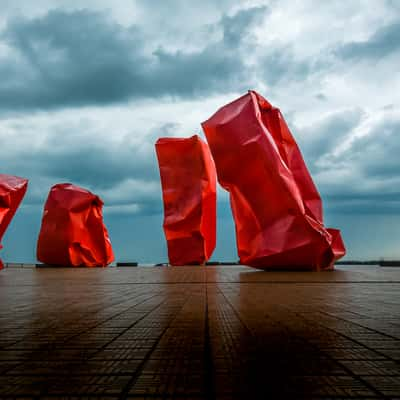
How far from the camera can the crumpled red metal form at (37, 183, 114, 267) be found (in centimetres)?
1841

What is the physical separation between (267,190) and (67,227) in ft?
40.0

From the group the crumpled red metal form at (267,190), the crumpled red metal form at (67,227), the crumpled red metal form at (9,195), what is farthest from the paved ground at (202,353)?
the crumpled red metal form at (67,227)

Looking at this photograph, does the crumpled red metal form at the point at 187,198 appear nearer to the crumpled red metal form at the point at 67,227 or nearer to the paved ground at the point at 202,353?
the crumpled red metal form at the point at 67,227

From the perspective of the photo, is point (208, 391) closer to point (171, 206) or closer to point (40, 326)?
point (40, 326)

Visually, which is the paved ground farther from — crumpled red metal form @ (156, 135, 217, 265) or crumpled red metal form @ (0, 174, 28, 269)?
crumpled red metal form @ (156, 135, 217, 265)

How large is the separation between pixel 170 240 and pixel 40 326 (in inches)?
668

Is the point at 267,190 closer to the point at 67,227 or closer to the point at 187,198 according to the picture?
the point at 187,198

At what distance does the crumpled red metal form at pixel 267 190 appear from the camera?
9.13 metres

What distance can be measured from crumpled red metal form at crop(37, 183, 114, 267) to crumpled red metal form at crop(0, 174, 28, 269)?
7.58 m

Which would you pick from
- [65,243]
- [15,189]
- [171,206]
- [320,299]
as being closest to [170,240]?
[171,206]

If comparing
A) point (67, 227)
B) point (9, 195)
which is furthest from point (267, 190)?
point (67, 227)

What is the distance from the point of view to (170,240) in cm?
1903

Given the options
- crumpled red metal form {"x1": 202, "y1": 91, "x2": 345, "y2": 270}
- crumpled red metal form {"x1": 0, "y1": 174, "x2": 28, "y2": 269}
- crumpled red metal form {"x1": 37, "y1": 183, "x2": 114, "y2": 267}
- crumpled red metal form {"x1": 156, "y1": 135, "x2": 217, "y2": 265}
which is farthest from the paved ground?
crumpled red metal form {"x1": 37, "y1": 183, "x2": 114, "y2": 267}

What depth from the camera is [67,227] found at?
18.4 metres
